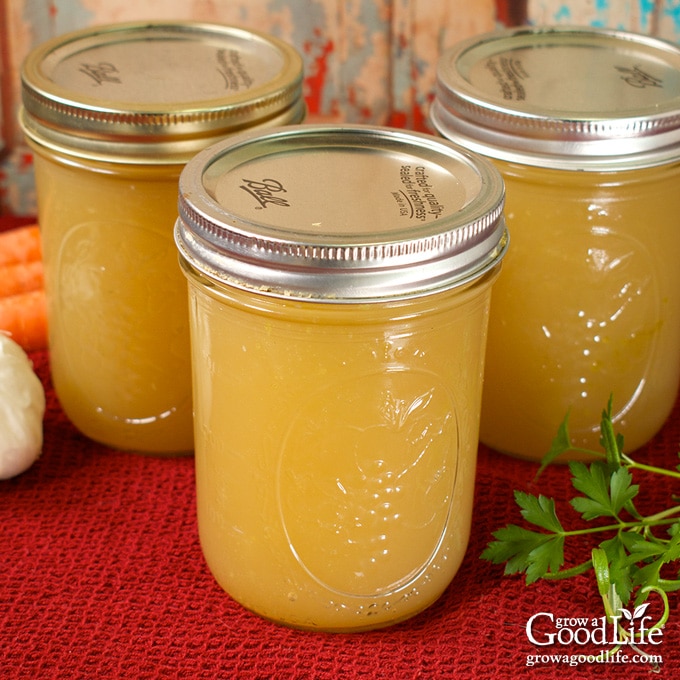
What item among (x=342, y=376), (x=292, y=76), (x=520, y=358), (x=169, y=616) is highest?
(x=292, y=76)

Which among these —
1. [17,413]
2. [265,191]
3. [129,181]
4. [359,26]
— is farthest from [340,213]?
A: [359,26]

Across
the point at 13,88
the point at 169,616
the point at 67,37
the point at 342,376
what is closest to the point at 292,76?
the point at 67,37

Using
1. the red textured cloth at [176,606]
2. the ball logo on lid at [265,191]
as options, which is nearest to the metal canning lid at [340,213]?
the ball logo on lid at [265,191]

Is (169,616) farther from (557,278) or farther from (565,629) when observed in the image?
(557,278)

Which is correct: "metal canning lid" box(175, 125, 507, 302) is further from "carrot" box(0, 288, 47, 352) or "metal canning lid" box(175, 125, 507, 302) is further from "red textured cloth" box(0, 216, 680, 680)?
"carrot" box(0, 288, 47, 352)

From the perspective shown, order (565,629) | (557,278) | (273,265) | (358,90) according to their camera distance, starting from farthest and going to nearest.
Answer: (358,90), (557,278), (565,629), (273,265)

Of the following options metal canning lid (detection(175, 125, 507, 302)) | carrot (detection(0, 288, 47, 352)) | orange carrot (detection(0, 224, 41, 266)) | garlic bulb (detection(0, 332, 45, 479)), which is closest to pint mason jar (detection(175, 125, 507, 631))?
metal canning lid (detection(175, 125, 507, 302))

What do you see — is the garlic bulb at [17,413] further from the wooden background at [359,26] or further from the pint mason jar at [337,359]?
the wooden background at [359,26]

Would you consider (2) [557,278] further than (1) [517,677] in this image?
Yes
